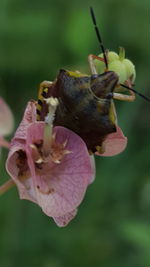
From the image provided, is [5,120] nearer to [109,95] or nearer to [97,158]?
[109,95]

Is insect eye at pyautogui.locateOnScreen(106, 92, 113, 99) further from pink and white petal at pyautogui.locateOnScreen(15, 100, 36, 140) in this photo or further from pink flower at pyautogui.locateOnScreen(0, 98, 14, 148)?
pink flower at pyautogui.locateOnScreen(0, 98, 14, 148)

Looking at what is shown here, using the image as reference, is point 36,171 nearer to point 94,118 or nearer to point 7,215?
point 94,118

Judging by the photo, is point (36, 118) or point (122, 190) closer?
point (36, 118)

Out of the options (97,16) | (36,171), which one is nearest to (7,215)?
(97,16)

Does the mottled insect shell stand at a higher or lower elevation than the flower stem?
higher

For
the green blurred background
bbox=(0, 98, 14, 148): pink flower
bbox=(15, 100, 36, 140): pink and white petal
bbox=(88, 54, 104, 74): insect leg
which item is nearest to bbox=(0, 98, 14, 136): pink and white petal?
bbox=(0, 98, 14, 148): pink flower

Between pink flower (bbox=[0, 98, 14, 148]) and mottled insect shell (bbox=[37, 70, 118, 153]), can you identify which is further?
pink flower (bbox=[0, 98, 14, 148])

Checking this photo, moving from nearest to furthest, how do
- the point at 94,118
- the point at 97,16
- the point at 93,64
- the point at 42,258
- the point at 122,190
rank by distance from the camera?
the point at 94,118
the point at 93,64
the point at 42,258
the point at 122,190
the point at 97,16

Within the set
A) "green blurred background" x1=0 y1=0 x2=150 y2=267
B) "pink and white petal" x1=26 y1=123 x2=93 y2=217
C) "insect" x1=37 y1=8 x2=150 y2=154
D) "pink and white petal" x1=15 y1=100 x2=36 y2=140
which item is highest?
"insect" x1=37 y1=8 x2=150 y2=154

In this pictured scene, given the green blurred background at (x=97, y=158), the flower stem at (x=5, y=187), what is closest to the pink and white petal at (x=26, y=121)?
the flower stem at (x=5, y=187)
